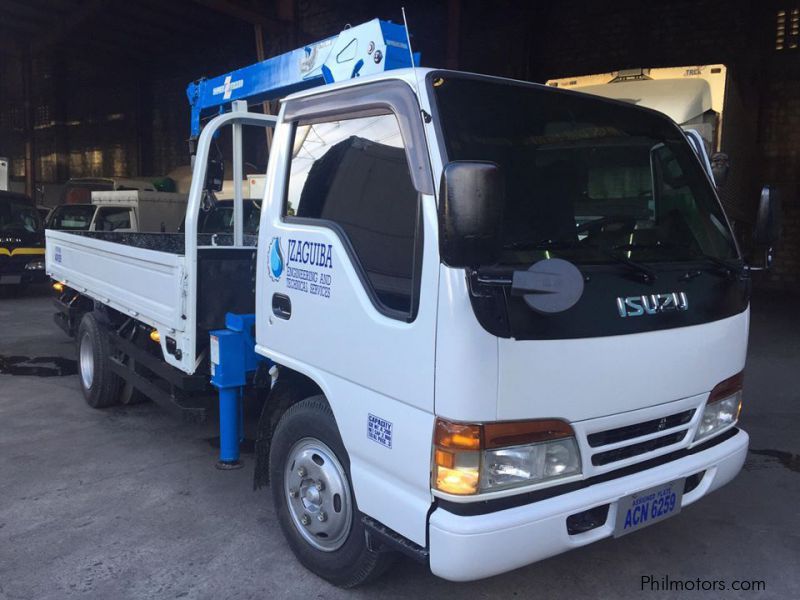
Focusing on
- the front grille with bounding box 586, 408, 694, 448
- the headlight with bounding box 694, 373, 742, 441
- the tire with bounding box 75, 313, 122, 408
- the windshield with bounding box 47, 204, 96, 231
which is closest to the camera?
the front grille with bounding box 586, 408, 694, 448

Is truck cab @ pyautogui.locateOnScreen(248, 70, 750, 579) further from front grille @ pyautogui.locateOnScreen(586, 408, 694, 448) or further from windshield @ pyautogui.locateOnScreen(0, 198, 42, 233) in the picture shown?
windshield @ pyautogui.locateOnScreen(0, 198, 42, 233)

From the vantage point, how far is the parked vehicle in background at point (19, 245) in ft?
37.2

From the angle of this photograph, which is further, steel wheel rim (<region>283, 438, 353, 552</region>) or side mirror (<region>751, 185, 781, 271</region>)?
side mirror (<region>751, 185, 781, 271</region>)

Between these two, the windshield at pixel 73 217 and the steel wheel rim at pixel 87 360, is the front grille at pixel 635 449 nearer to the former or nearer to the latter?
the steel wheel rim at pixel 87 360

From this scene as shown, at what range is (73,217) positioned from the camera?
13.0m

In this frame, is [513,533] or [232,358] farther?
[232,358]

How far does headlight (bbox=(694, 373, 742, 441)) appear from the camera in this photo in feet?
9.41

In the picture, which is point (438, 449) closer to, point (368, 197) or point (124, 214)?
point (368, 197)

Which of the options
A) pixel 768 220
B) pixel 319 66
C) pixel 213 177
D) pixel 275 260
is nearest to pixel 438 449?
pixel 275 260

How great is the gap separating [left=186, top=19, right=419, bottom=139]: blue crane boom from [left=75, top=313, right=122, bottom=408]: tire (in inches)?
71.8

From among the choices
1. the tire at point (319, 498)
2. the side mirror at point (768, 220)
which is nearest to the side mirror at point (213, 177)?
the tire at point (319, 498)

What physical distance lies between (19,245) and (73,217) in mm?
1602

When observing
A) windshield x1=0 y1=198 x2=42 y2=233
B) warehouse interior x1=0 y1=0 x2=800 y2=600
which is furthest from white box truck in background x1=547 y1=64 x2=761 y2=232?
windshield x1=0 y1=198 x2=42 y2=233

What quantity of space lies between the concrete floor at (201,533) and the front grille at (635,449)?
2.49ft
